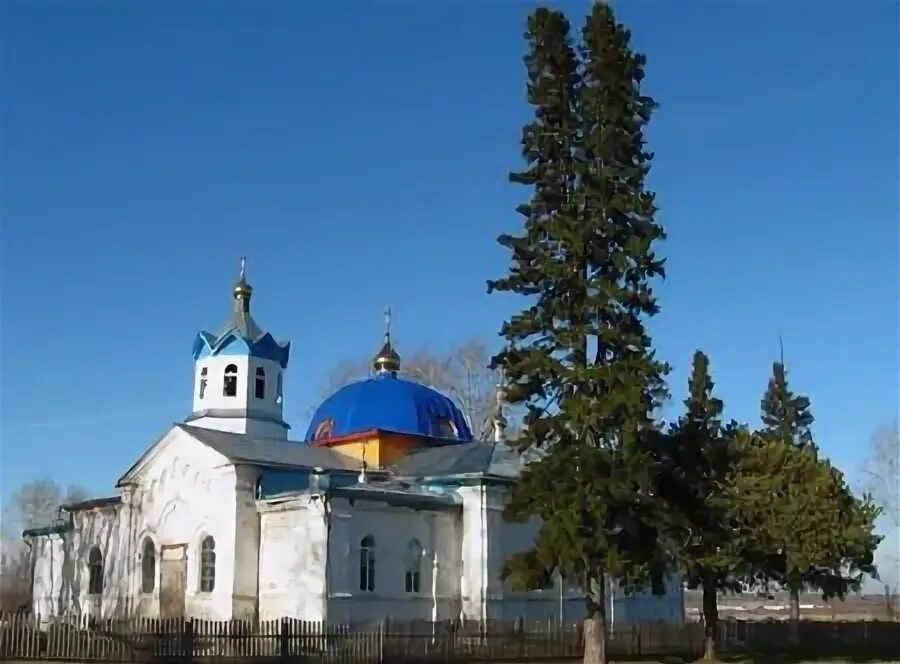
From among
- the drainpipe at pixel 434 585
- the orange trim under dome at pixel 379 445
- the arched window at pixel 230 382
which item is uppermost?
the arched window at pixel 230 382

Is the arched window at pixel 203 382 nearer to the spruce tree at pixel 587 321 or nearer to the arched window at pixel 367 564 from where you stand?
the arched window at pixel 367 564

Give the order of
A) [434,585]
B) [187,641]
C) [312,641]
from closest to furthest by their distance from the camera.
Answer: [187,641] < [312,641] < [434,585]

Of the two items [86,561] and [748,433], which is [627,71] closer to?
[748,433]

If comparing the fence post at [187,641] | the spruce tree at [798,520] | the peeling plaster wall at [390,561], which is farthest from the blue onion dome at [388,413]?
the fence post at [187,641]

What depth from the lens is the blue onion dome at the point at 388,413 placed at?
41.3 metres

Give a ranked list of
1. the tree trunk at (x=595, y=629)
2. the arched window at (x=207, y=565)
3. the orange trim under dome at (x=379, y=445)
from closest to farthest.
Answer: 1. the tree trunk at (x=595, y=629)
2. the arched window at (x=207, y=565)
3. the orange trim under dome at (x=379, y=445)

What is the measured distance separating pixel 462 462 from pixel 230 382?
31.1 feet

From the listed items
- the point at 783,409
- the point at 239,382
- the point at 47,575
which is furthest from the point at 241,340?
the point at 783,409

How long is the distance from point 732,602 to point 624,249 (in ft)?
339

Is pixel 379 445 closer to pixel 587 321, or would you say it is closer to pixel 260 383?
pixel 260 383

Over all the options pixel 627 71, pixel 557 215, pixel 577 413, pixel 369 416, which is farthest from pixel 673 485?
pixel 369 416

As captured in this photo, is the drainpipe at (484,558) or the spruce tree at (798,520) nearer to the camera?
the spruce tree at (798,520)

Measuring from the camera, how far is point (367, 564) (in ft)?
111

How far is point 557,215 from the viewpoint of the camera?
28.2 m
